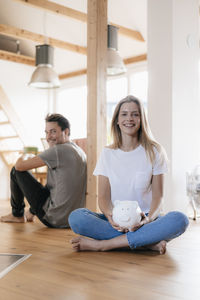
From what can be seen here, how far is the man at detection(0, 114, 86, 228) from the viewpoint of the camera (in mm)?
2906

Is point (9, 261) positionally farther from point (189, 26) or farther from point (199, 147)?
point (189, 26)

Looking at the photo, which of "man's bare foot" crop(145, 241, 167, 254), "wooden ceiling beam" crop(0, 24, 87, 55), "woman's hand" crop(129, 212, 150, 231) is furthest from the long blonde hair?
"wooden ceiling beam" crop(0, 24, 87, 55)

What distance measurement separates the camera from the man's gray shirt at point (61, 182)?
290 cm

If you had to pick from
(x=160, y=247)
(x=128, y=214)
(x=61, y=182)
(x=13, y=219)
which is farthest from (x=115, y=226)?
(x=13, y=219)

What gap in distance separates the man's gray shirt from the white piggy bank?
1016 millimetres

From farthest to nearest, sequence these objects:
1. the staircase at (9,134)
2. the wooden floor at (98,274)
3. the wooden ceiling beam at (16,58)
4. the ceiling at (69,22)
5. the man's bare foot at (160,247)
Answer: the wooden ceiling beam at (16,58) → the staircase at (9,134) → the ceiling at (69,22) → the man's bare foot at (160,247) → the wooden floor at (98,274)

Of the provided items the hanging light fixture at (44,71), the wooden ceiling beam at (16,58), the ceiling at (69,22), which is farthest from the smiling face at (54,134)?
the wooden ceiling beam at (16,58)

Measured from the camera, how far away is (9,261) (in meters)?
1.89

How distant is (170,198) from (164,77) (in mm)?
1092

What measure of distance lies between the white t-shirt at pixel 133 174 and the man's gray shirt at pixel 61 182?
0.69 metres

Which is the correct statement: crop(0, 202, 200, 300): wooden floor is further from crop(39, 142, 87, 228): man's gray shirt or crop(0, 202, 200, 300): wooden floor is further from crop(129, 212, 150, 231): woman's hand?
crop(39, 142, 87, 228): man's gray shirt

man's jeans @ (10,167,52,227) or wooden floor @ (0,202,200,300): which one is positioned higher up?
man's jeans @ (10,167,52,227)

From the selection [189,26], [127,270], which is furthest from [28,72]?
[127,270]

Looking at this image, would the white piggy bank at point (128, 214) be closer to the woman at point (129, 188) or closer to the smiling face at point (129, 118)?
the woman at point (129, 188)
